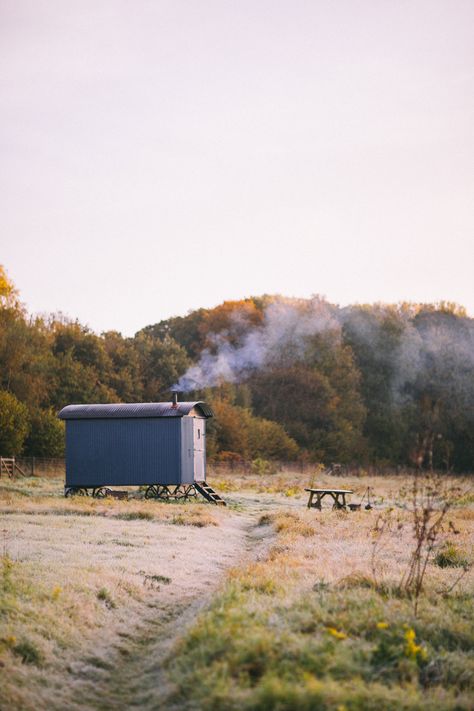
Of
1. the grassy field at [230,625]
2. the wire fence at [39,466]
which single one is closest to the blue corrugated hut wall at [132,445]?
the wire fence at [39,466]

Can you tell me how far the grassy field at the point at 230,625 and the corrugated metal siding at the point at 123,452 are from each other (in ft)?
39.1

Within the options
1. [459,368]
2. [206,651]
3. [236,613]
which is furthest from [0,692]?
[459,368]

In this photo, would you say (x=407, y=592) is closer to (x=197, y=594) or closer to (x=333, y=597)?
(x=333, y=597)

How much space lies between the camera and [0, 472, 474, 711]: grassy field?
19.2 feet

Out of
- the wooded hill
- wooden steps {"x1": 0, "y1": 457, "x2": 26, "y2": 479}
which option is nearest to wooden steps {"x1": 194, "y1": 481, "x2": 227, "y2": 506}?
wooden steps {"x1": 0, "y1": 457, "x2": 26, "y2": 479}

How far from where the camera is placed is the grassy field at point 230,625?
19.2 ft

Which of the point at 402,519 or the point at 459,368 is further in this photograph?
the point at 459,368

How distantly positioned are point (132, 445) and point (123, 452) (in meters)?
0.43

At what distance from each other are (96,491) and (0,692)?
72.9ft

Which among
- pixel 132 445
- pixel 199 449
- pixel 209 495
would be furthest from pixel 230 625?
pixel 199 449

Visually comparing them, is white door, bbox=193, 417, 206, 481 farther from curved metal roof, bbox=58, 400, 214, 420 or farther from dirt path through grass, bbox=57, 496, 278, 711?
dirt path through grass, bbox=57, 496, 278, 711

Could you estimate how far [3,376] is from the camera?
41.9 meters

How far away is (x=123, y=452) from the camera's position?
2711 centimetres

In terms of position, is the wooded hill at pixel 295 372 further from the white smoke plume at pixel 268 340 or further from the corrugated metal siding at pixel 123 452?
the corrugated metal siding at pixel 123 452
